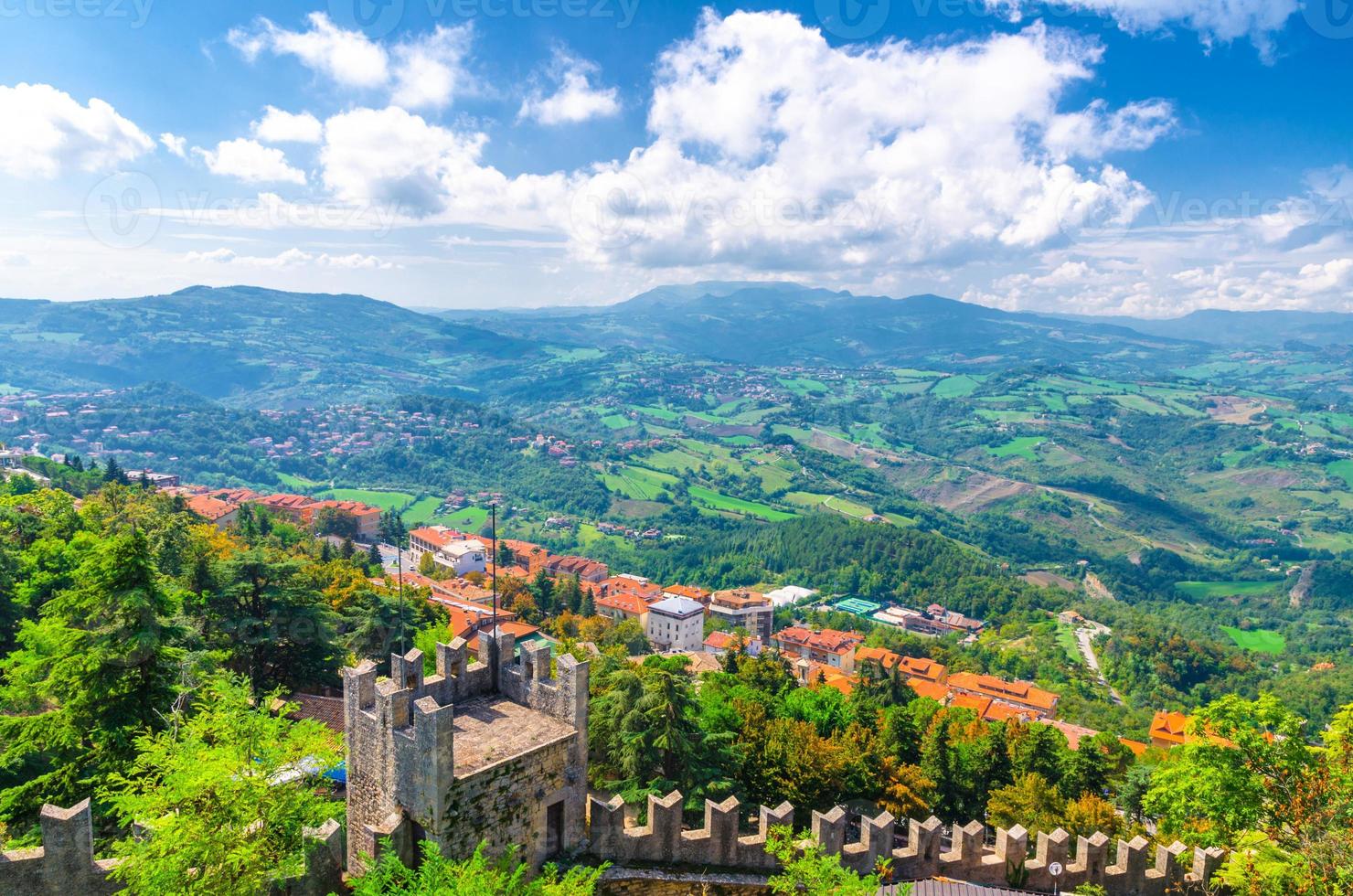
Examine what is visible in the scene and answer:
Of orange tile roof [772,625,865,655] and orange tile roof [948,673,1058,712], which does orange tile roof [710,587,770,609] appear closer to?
orange tile roof [772,625,865,655]

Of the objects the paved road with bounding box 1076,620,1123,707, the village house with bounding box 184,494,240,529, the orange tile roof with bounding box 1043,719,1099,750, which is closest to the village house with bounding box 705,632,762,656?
the orange tile roof with bounding box 1043,719,1099,750

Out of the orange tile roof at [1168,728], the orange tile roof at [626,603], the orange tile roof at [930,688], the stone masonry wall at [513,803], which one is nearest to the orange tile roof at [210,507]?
the orange tile roof at [626,603]

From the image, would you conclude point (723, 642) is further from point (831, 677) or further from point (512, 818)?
point (512, 818)

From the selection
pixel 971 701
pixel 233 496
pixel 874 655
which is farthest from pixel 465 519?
pixel 971 701

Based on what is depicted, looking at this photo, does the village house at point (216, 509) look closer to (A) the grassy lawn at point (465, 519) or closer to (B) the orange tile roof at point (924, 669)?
(A) the grassy lawn at point (465, 519)

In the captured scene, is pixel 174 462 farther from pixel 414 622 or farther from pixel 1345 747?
pixel 1345 747

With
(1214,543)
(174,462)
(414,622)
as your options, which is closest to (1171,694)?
(414,622)
